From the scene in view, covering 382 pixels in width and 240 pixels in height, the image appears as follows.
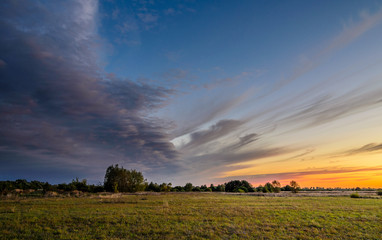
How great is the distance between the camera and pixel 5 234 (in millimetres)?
12797

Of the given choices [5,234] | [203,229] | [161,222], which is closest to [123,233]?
[161,222]

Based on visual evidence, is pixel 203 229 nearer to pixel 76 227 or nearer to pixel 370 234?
pixel 76 227

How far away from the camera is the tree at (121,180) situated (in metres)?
83.9

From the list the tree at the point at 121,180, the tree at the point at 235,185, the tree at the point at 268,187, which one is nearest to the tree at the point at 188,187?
the tree at the point at 235,185

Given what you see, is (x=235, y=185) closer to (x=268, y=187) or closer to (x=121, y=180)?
(x=268, y=187)

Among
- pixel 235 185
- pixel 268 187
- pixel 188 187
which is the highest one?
pixel 235 185

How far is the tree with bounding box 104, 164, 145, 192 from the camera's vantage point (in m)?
83.9

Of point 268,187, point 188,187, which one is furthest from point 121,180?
point 268,187

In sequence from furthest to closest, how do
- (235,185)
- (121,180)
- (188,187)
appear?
(235,185) < (188,187) < (121,180)

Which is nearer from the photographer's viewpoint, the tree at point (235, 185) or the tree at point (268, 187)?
the tree at point (268, 187)

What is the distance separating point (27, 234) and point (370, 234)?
72.4 ft

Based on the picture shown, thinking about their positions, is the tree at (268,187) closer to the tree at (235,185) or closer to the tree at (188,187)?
the tree at (235,185)

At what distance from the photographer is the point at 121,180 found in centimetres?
8531

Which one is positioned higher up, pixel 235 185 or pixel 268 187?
pixel 235 185
